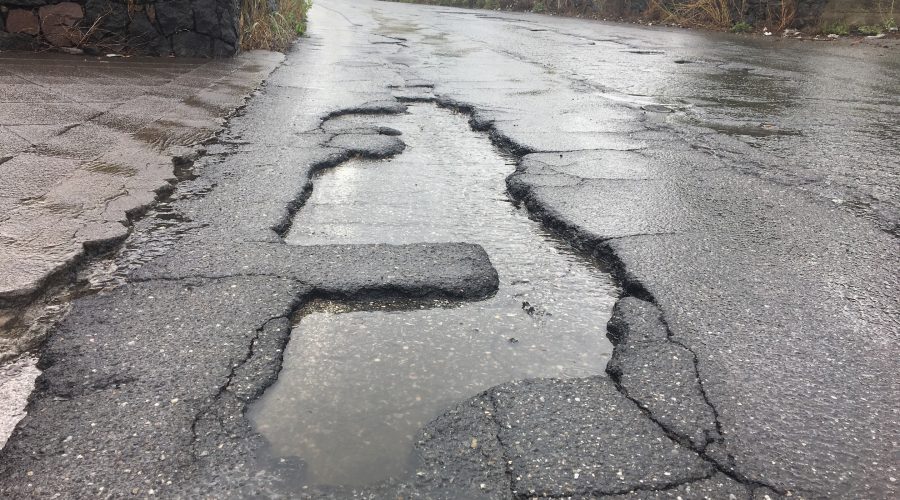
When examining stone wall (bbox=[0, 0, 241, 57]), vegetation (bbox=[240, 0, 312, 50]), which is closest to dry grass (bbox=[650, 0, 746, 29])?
vegetation (bbox=[240, 0, 312, 50])

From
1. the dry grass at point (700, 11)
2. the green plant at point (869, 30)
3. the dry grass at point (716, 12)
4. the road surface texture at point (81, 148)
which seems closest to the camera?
the road surface texture at point (81, 148)

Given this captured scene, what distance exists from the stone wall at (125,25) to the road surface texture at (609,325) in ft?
9.84

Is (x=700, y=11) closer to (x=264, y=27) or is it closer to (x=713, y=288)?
(x=264, y=27)

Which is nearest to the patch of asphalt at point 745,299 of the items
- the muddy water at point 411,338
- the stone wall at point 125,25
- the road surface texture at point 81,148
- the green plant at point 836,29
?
the muddy water at point 411,338

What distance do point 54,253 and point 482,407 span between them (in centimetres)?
160

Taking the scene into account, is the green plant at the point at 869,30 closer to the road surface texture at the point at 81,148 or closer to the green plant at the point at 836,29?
the green plant at the point at 836,29

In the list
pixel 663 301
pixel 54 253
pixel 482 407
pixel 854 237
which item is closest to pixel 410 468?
pixel 482 407

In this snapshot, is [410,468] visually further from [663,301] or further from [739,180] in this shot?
[739,180]

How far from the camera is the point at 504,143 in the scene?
13.3 feet

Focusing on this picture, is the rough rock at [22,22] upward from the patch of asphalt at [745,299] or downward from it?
upward

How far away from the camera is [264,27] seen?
828 centimetres

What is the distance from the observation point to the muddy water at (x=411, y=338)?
1.51 metres

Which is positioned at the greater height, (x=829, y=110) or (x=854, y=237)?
(x=829, y=110)

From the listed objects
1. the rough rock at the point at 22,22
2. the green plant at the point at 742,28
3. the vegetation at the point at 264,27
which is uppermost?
the green plant at the point at 742,28
